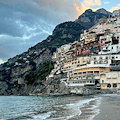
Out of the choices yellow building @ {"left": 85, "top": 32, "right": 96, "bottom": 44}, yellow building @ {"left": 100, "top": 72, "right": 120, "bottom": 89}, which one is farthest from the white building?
yellow building @ {"left": 85, "top": 32, "right": 96, "bottom": 44}

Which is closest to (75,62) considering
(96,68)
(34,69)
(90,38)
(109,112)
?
(96,68)

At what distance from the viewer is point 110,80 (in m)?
60.1

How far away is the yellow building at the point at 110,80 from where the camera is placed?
59.4 meters

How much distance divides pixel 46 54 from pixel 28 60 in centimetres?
2213

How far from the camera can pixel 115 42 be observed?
3187 inches

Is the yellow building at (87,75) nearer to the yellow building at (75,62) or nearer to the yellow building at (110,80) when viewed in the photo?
the yellow building at (110,80)

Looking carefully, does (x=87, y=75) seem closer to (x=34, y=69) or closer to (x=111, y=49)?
(x=111, y=49)

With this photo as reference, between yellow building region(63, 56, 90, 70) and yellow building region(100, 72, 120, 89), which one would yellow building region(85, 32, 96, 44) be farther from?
yellow building region(100, 72, 120, 89)

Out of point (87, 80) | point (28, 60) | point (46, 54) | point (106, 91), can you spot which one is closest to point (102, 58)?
point (87, 80)

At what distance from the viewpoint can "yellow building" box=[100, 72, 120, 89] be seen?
59.4 m

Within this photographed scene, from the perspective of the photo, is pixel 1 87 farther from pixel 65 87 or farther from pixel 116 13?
pixel 116 13

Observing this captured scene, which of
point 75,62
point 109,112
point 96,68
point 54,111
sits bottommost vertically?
point 54,111

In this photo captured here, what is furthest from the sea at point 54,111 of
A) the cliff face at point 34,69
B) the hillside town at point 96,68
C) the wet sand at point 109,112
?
the cliff face at point 34,69

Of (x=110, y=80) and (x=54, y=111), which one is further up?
(x=110, y=80)
